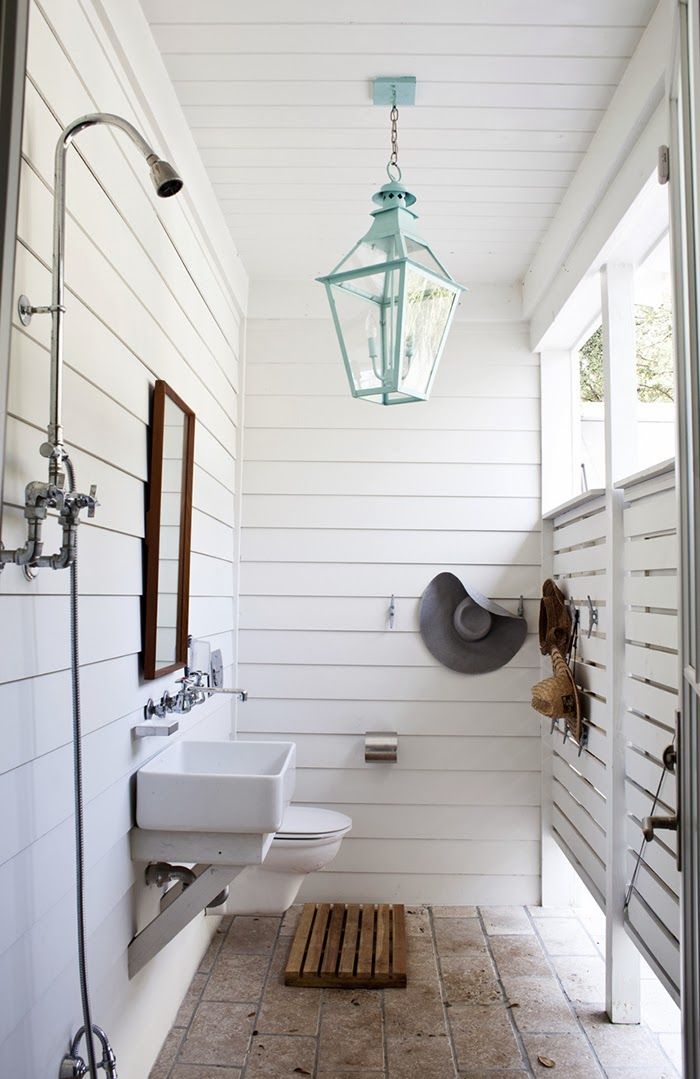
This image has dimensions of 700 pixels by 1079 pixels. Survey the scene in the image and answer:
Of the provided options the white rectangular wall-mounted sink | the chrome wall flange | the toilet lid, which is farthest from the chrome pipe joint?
the chrome wall flange

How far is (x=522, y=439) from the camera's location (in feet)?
13.0

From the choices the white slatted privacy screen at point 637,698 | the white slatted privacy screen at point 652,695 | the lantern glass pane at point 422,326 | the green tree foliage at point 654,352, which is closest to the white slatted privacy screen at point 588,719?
the white slatted privacy screen at point 637,698

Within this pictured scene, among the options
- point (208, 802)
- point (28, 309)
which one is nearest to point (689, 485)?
point (28, 309)

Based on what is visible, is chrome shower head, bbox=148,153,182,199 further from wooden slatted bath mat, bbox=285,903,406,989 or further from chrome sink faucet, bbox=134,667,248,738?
wooden slatted bath mat, bbox=285,903,406,989

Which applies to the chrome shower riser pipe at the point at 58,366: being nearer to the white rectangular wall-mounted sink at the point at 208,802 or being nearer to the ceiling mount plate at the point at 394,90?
the white rectangular wall-mounted sink at the point at 208,802

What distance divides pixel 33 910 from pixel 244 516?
252 centimetres

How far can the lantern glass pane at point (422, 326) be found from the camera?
2.36 meters

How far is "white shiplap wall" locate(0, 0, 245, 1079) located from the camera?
59.6 inches

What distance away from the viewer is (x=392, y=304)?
2.37 meters

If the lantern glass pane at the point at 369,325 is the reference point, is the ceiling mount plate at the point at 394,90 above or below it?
above

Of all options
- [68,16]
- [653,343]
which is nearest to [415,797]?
[653,343]

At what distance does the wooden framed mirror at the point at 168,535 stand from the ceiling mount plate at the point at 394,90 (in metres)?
1.08

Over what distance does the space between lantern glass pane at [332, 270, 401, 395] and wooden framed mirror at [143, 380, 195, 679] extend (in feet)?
1.79

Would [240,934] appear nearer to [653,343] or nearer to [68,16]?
[653,343]
